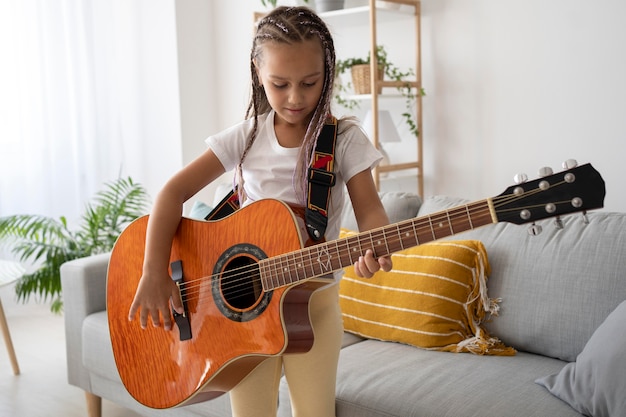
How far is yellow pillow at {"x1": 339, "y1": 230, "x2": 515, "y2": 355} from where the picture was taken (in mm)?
2070

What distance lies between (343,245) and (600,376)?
70cm

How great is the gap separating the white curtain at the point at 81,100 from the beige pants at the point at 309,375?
2.90 m

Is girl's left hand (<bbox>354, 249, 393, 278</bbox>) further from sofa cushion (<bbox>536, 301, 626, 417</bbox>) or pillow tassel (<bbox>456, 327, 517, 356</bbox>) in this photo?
pillow tassel (<bbox>456, 327, 517, 356</bbox>)

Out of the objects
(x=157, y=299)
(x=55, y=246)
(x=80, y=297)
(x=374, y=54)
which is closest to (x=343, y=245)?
(x=157, y=299)

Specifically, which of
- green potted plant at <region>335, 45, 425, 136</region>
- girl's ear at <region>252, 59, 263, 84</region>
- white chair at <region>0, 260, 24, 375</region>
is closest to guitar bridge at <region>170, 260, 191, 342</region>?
girl's ear at <region>252, 59, 263, 84</region>

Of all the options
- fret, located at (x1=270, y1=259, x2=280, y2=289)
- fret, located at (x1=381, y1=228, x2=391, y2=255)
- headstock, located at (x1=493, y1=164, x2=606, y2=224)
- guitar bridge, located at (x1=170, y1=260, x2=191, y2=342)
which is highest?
headstock, located at (x1=493, y1=164, x2=606, y2=224)

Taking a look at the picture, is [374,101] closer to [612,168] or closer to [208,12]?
[612,168]

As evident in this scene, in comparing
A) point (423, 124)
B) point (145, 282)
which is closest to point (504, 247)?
point (145, 282)

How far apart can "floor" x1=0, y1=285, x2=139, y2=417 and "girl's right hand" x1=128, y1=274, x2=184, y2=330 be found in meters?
1.36

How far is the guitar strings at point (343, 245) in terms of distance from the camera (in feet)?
3.82

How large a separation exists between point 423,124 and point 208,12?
1.64 metres

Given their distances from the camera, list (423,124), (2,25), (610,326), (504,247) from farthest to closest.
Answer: (2,25), (423,124), (504,247), (610,326)

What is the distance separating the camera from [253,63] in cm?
147

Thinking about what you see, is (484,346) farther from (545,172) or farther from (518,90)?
(518,90)
